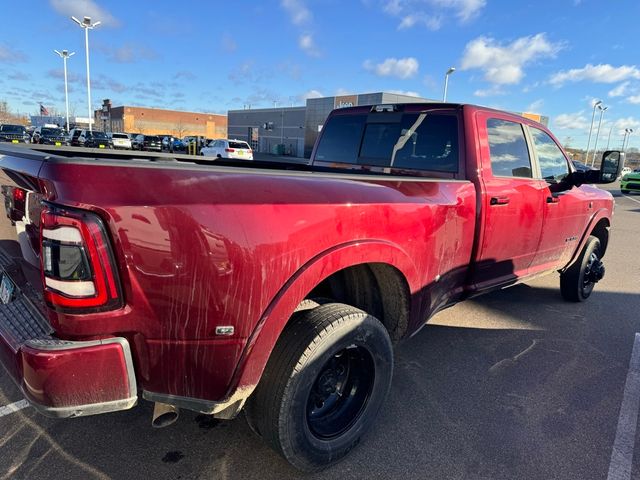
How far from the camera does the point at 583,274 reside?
206 inches

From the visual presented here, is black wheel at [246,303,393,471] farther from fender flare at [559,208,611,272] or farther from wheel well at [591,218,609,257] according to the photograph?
wheel well at [591,218,609,257]

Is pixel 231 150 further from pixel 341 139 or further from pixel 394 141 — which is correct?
pixel 394 141

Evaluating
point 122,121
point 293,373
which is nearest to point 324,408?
point 293,373

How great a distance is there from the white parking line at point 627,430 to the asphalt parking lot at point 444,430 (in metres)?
0.01

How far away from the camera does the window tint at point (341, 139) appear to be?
4328mm

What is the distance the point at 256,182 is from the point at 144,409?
1857mm

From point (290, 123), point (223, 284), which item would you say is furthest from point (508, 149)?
point (290, 123)

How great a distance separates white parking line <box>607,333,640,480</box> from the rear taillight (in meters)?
2.74

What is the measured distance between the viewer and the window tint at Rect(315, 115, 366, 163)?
4328 mm

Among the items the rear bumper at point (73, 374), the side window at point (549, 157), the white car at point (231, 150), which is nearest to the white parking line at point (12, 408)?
the rear bumper at point (73, 374)

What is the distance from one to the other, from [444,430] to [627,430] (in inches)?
47.7

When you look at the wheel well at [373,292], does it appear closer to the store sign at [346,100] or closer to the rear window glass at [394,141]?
the rear window glass at [394,141]

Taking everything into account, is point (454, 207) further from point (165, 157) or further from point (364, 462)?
point (165, 157)

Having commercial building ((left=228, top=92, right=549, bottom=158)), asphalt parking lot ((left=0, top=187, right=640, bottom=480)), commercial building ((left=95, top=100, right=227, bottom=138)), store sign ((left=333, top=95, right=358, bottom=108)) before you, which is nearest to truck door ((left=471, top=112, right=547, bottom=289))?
asphalt parking lot ((left=0, top=187, right=640, bottom=480))
